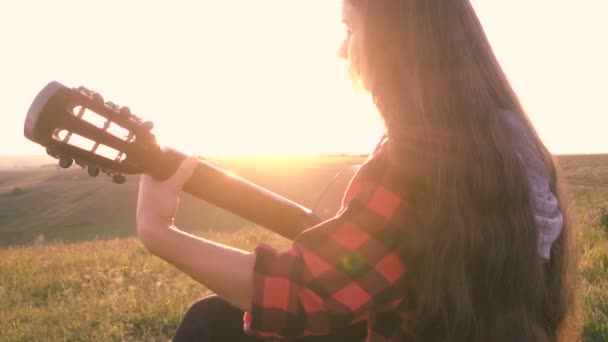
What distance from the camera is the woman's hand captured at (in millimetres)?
1759

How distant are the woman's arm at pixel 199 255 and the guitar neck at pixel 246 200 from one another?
523 millimetres

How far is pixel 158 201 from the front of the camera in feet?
6.11

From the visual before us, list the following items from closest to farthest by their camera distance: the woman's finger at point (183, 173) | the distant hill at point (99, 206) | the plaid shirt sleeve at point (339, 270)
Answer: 1. the plaid shirt sleeve at point (339, 270)
2. the woman's finger at point (183, 173)
3. the distant hill at point (99, 206)

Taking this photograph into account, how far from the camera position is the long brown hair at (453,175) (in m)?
1.52

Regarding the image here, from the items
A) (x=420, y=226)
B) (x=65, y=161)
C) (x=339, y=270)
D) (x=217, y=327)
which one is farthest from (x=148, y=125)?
(x=420, y=226)

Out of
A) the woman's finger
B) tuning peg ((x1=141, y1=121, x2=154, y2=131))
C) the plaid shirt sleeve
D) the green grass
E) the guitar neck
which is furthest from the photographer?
the green grass

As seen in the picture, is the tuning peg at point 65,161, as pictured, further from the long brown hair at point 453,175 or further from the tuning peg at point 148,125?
the long brown hair at point 453,175

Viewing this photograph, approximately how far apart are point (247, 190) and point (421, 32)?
132 centimetres

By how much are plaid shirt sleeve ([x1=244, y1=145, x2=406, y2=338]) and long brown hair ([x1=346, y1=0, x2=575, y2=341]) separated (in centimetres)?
7

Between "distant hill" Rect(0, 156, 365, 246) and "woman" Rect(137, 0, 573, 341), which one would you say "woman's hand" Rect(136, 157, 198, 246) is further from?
"distant hill" Rect(0, 156, 365, 246)

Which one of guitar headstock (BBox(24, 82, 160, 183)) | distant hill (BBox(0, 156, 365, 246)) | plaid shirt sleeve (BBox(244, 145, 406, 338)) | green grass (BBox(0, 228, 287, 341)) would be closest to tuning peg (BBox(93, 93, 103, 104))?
guitar headstock (BBox(24, 82, 160, 183))

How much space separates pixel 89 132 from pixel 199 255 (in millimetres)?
783

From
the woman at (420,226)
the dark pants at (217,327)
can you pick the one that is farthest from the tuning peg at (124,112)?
the dark pants at (217,327)

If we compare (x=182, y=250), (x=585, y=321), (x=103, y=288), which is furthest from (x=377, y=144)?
(x=103, y=288)
